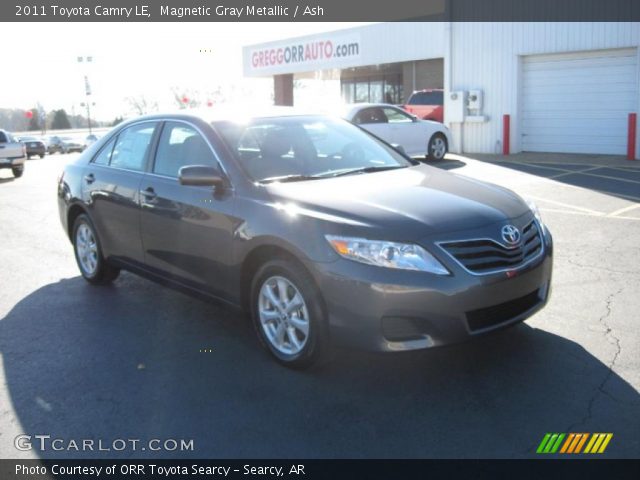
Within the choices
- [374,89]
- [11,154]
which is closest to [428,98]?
[374,89]

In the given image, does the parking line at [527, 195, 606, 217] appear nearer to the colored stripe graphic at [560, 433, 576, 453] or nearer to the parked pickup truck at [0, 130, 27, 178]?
the colored stripe graphic at [560, 433, 576, 453]

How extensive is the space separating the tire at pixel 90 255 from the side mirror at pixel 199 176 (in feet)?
6.60

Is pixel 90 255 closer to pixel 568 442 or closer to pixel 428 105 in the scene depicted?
pixel 568 442

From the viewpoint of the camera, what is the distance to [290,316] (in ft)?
13.4

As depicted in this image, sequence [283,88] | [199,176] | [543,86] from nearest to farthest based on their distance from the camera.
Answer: [199,176]
[543,86]
[283,88]

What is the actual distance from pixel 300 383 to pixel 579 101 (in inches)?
592

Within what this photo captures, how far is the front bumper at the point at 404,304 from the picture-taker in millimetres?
3602

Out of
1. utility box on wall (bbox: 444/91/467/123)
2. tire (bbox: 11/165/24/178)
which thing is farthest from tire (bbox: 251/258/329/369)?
tire (bbox: 11/165/24/178)

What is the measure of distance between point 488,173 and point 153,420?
456 inches

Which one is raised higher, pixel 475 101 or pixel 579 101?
pixel 475 101

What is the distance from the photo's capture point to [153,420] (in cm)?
360

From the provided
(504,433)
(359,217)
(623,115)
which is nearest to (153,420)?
(359,217)
